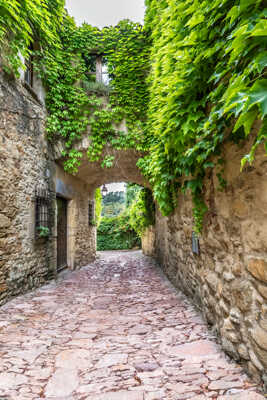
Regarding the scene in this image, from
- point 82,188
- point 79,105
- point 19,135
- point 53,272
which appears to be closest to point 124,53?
point 79,105

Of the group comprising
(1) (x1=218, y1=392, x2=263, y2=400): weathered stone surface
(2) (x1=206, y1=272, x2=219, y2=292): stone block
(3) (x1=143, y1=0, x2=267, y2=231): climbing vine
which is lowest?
(1) (x1=218, y1=392, x2=263, y2=400): weathered stone surface

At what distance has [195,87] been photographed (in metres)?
1.87

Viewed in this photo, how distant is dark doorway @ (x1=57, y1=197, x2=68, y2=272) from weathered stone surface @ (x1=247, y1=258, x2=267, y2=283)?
16.0ft

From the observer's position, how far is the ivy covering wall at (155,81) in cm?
145

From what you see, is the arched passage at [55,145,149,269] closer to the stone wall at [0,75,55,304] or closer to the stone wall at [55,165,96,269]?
the stone wall at [55,165,96,269]

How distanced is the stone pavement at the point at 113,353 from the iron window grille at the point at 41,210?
1.21 metres

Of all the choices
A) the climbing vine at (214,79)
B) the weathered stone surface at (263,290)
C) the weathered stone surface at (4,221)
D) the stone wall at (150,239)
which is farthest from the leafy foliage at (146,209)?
the weathered stone surface at (263,290)

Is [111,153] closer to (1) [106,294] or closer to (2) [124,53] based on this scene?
(2) [124,53]

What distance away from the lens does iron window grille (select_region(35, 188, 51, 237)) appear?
401 cm

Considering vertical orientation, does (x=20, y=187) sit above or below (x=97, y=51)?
below

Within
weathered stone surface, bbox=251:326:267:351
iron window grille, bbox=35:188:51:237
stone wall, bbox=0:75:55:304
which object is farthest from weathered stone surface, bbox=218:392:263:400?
iron window grille, bbox=35:188:51:237

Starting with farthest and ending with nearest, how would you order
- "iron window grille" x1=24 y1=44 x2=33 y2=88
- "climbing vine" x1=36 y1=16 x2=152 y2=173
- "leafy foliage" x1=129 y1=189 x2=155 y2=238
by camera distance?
1. "leafy foliage" x1=129 y1=189 x2=155 y2=238
2. "climbing vine" x1=36 y1=16 x2=152 y2=173
3. "iron window grille" x1=24 y1=44 x2=33 y2=88

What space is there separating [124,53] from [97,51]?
709 millimetres

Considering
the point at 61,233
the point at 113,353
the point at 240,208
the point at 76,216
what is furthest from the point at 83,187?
the point at 240,208
